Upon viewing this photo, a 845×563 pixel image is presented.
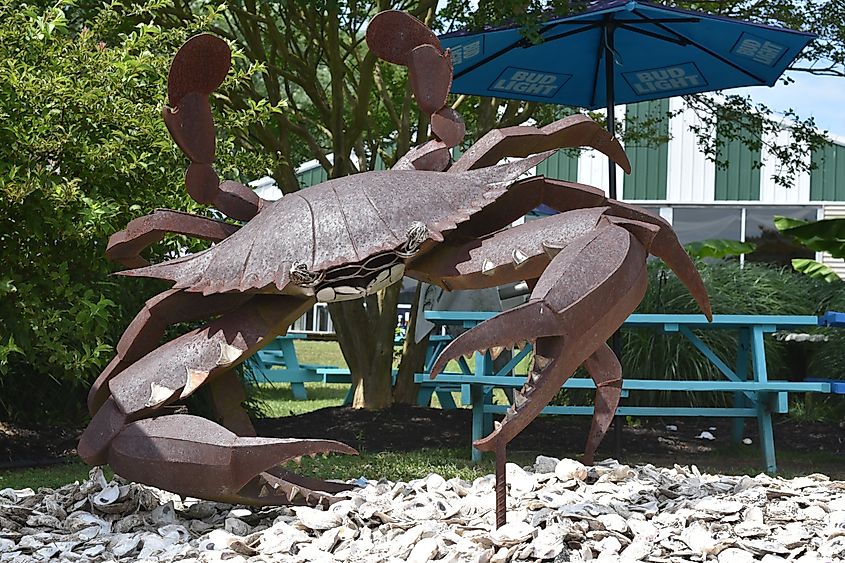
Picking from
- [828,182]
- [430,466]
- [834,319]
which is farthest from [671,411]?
[828,182]

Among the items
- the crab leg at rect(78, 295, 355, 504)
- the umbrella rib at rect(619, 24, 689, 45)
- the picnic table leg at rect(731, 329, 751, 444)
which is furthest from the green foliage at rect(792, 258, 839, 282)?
the crab leg at rect(78, 295, 355, 504)

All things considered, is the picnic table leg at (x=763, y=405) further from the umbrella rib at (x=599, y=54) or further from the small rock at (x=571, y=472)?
the small rock at (x=571, y=472)

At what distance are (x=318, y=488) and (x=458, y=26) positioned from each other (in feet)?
20.3

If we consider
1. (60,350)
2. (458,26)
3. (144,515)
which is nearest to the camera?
(144,515)

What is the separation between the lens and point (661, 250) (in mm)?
3971

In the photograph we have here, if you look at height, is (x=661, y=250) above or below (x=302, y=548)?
above

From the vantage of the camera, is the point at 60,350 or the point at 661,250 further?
the point at 60,350

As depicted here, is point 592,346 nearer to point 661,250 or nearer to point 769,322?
point 661,250

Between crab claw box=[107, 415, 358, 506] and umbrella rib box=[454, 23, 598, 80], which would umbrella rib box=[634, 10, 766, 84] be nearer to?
umbrella rib box=[454, 23, 598, 80]

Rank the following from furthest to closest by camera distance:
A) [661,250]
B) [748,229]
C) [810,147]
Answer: [748,229] < [810,147] < [661,250]

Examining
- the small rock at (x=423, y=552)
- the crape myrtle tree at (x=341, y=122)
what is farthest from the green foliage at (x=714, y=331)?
the small rock at (x=423, y=552)

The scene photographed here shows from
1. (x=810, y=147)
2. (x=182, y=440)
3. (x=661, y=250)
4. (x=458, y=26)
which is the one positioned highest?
(x=458, y=26)

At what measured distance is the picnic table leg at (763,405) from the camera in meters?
6.79

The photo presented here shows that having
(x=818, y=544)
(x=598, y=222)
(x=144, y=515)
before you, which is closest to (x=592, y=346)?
(x=598, y=222)
